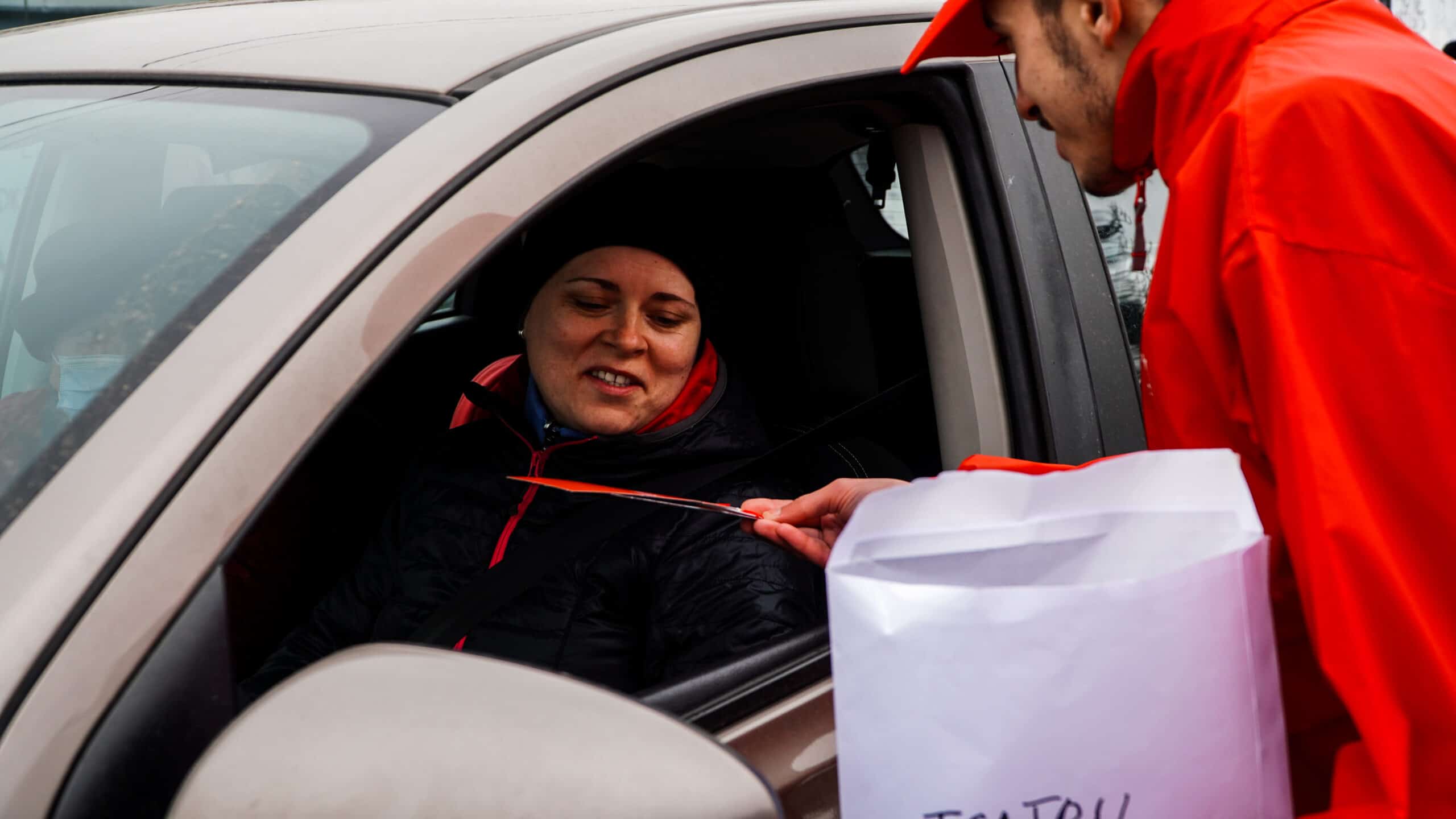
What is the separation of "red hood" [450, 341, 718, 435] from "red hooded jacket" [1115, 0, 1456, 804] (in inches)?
44.1

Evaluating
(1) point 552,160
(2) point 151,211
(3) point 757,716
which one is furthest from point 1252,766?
(2) point 151,211

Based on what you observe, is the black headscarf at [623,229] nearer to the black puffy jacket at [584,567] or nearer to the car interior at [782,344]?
the car interior at [782,344]

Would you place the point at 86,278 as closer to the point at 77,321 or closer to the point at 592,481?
the point at 77,321

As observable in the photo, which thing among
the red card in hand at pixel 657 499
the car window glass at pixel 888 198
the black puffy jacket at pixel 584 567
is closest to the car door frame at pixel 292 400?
the red card in hand at pixel 657 499

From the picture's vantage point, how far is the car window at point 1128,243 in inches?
67.7

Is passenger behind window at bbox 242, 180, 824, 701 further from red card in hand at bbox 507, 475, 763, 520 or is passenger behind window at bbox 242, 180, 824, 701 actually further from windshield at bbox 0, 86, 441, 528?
windshield at bbox 0, 86, 441, 528

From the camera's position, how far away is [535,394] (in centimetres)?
203

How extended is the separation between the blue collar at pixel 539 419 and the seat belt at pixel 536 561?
0.59ft

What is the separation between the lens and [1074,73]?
1308 mm

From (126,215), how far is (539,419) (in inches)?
32.8

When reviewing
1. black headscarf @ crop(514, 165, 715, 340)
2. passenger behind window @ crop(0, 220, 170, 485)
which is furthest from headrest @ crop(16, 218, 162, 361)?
black headscarf @ crop(514, 165, 715, 340)

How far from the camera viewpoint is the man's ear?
1.21 meters

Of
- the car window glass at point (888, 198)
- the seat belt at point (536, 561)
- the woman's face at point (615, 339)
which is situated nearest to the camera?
the seat belt at point (536, 561)

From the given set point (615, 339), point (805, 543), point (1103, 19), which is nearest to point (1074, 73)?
point (1103, 19)
